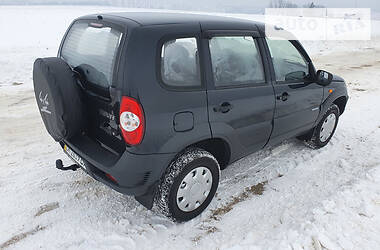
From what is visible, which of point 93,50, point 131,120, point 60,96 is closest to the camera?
point 131,120

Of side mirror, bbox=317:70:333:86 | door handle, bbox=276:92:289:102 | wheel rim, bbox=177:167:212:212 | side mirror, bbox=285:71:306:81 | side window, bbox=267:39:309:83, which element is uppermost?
side window, bbox=267:39:309:83

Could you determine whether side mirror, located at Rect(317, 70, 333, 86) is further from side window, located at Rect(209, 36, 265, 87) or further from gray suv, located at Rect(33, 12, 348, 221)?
side window, located at Rect(209, 36, 265, 87)

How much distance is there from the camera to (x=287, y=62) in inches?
135

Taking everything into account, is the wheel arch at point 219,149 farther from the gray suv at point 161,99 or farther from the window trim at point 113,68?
the window trim at point 113,68

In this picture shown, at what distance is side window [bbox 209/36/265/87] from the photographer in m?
2.74

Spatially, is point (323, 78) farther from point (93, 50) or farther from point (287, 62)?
point (93, 50)

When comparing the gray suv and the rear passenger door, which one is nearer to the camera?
the gray suv

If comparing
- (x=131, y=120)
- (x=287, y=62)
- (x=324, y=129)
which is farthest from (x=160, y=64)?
(x=324, y=129)

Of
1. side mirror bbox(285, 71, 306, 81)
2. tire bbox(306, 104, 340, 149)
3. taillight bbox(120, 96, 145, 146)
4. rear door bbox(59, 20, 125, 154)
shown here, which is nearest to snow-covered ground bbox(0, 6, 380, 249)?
tire bbox(306, 104, 340, 149)

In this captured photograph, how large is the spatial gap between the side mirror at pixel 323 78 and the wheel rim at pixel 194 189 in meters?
1.91

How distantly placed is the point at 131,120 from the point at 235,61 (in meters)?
1.25

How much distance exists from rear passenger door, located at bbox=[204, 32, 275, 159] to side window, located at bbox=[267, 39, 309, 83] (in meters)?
0.20

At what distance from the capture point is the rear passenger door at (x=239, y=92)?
2703 mm

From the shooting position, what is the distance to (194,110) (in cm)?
251
